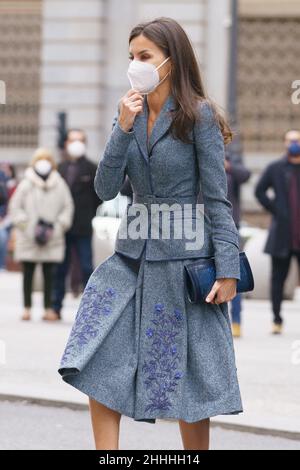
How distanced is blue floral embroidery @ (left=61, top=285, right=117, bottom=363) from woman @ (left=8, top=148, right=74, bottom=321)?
28.0 ft

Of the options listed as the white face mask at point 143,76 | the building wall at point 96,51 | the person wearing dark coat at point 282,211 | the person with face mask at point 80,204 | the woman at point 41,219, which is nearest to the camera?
the white face mask at point 143,76

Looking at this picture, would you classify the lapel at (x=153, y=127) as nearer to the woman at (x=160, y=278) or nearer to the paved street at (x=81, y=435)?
the woman at (x=160, y=278)

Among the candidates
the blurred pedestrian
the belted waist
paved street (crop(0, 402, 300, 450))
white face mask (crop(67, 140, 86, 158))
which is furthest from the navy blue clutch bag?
white face mask (crop(67, 140, 86, 158))

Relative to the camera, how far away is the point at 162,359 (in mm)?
5090

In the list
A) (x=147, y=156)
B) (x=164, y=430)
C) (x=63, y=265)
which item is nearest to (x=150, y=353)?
(x=147, y=156)

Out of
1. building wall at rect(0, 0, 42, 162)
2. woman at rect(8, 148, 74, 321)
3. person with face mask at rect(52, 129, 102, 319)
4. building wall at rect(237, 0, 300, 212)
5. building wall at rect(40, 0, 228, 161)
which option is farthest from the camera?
building wall at rect(0, 0, 42, 162)

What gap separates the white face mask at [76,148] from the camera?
1411cm

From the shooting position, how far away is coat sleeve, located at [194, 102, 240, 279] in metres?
5.10

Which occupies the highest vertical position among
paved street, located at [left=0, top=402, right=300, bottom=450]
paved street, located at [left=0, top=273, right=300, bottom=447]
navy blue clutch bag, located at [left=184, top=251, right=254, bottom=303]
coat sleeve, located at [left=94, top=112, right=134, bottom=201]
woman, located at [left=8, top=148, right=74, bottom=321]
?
coat sleeve, located at [left=94, top=112, right=134, bottom=201]

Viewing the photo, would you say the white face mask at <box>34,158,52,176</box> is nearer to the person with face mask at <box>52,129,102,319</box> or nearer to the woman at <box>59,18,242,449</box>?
the person with face mask at <box>52,129,102,319</box>

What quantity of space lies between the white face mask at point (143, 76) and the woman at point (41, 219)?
8.72 meters

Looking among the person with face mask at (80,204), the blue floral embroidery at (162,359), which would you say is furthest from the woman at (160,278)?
the person with face mask at (80,204)

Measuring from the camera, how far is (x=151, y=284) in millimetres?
5156

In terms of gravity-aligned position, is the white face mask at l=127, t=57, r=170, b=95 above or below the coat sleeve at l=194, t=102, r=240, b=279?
above
